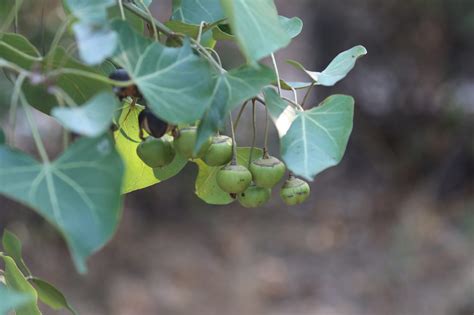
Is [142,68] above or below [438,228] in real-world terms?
above

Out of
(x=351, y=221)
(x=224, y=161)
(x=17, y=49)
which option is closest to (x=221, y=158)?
(x=224, y=161)

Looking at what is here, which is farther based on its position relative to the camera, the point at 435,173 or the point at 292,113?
the point at 435,173

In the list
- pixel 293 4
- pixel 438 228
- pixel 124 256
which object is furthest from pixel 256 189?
pixel 293 4

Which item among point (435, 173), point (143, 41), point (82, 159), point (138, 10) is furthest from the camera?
point (435, 173)

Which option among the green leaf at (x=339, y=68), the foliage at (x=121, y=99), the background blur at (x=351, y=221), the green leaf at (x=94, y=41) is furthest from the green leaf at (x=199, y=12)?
the background blur at (x=351, y=221)

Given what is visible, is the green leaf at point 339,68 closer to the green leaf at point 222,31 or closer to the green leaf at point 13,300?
the green leaf at point 222,31

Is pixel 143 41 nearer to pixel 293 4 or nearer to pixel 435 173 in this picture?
pixel 435 173
